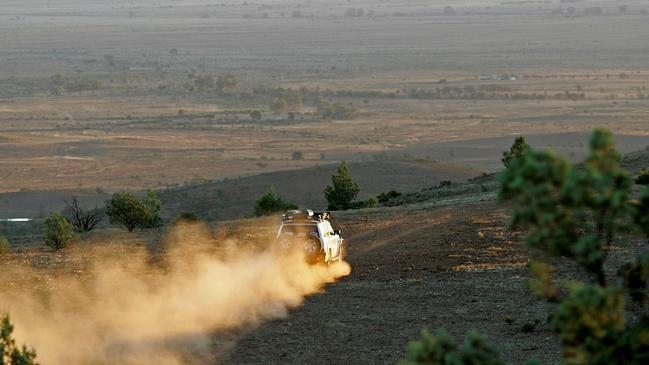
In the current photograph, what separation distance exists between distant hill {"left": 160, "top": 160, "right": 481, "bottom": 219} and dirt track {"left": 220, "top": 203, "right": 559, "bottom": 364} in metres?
21.2

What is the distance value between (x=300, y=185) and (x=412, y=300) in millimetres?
36020

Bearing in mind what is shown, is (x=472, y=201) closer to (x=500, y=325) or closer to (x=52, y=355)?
(x=500, y=325)

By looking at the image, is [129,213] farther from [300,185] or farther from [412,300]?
[300,185]

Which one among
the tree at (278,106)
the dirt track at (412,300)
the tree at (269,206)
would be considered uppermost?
the tree at (278,106)

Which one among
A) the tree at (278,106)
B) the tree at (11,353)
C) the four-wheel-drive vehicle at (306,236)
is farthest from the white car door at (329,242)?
the tree at (278,106)

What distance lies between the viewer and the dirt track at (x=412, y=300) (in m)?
18.6

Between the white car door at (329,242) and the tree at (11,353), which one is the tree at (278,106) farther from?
the tree at (11,353)

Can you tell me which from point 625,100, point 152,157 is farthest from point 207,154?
point 625,100

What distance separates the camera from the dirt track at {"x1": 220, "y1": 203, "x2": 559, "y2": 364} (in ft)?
61.1

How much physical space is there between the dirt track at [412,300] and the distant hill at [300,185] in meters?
21.2

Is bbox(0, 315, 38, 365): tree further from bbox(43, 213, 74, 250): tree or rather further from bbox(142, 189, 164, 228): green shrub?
bbox(142, 189, 164, 228): green shrub

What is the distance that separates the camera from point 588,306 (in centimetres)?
823

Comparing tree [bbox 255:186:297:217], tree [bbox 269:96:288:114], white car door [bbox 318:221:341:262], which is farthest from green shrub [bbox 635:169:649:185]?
tree [bbox 269:96:288:114]

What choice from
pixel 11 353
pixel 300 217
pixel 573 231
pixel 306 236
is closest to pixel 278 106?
pixel 300 217
